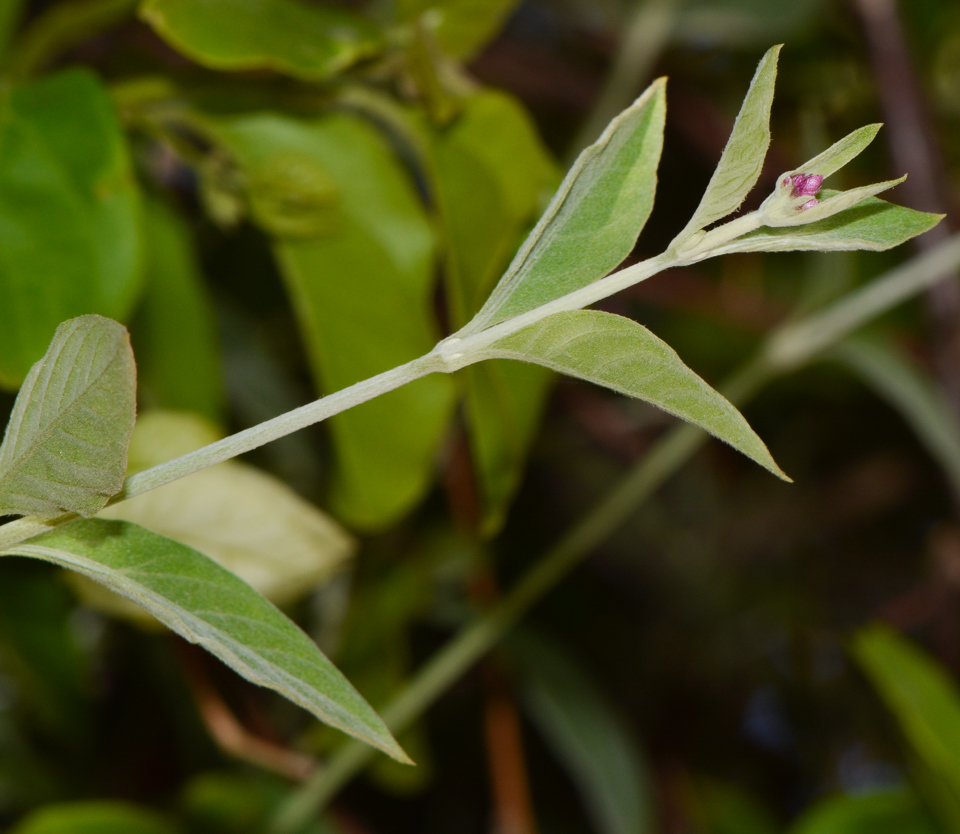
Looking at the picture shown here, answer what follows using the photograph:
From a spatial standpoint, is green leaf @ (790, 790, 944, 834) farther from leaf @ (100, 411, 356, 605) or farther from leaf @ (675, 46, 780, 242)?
leaf @ (675, 46, 780, 242)

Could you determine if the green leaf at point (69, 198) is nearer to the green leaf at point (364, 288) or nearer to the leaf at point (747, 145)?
the green leaf at point (364, 288)

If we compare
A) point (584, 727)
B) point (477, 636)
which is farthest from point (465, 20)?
point (584, 727)

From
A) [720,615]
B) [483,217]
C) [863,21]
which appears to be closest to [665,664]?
[720,615]

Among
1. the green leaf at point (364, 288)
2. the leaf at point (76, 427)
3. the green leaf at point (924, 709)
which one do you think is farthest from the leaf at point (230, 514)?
the green leaf at point (924, 709)

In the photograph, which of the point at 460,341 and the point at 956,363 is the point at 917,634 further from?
the point at 460,341

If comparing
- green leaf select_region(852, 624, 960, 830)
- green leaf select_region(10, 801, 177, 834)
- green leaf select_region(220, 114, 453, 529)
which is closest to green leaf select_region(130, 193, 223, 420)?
green leaf select_region(220, 114, 453, 529)
